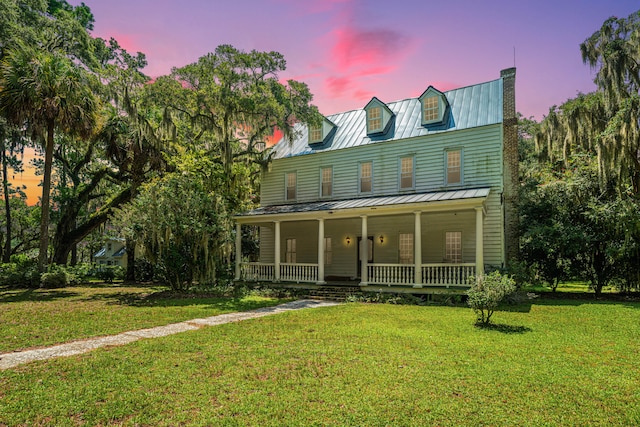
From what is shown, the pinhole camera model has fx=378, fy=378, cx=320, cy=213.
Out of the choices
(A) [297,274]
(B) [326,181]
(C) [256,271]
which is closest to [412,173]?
(B) [326,181]

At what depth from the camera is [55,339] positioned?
696 centimetres

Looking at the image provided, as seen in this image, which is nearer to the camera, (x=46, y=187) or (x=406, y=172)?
(x=46, y=187)

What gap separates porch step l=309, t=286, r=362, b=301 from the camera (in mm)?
14156

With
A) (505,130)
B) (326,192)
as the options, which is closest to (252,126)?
(326,192)

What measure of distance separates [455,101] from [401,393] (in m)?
15.7

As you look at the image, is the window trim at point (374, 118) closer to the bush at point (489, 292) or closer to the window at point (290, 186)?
the window at point (290, 186)

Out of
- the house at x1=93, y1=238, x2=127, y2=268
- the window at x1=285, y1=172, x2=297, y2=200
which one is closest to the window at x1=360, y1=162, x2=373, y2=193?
the window at x1=285, y1=172, x2=297, y2=200

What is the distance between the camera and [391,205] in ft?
46.0

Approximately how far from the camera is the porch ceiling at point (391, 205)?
13016 millimetres

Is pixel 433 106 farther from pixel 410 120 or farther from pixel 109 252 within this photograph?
pixel 109 252

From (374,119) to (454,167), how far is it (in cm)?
475

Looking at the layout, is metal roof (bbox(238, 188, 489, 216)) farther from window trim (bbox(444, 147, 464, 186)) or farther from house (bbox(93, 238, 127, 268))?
house (bbox(93, 238, 127, 268))

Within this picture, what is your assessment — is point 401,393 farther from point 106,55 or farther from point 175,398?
point 106,55

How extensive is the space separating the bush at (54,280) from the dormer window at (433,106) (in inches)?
689
